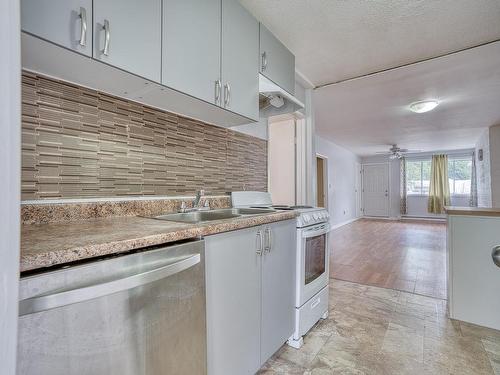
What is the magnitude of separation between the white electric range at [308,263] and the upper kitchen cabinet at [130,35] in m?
1.16

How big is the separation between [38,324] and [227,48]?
152 cm

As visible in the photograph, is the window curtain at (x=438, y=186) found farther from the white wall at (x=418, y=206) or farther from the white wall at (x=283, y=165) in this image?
the white wall at (x=283, y=165)

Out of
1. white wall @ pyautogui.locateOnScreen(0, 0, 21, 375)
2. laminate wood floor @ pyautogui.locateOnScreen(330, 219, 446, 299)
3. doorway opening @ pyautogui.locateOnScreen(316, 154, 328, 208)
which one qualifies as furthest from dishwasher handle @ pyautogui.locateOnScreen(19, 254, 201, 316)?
doorway opening @ pyautogui.locateOnScreen(316, 154, 328, 208)

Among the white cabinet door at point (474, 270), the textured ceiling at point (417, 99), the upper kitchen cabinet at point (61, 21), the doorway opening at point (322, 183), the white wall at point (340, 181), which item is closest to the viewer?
the upper kitchen cabinet at point (61, 21)

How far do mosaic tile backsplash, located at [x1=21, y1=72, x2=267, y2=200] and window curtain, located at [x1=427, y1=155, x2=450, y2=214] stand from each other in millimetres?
8784

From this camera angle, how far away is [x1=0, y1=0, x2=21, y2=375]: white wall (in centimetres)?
41

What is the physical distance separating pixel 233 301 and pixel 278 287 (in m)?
0.42

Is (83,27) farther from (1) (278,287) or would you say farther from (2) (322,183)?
(2) (322,183)

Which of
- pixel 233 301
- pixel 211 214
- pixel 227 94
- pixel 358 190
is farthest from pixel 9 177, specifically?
pixel 358 190

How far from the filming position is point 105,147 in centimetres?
129

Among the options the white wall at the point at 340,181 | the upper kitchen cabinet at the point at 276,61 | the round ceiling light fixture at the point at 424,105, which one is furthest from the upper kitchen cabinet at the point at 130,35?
the white wall at the point at 340,181

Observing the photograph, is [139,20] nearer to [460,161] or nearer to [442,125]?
[442,125]

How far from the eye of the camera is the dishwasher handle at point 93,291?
0.57 meters

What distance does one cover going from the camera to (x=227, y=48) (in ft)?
4.94
